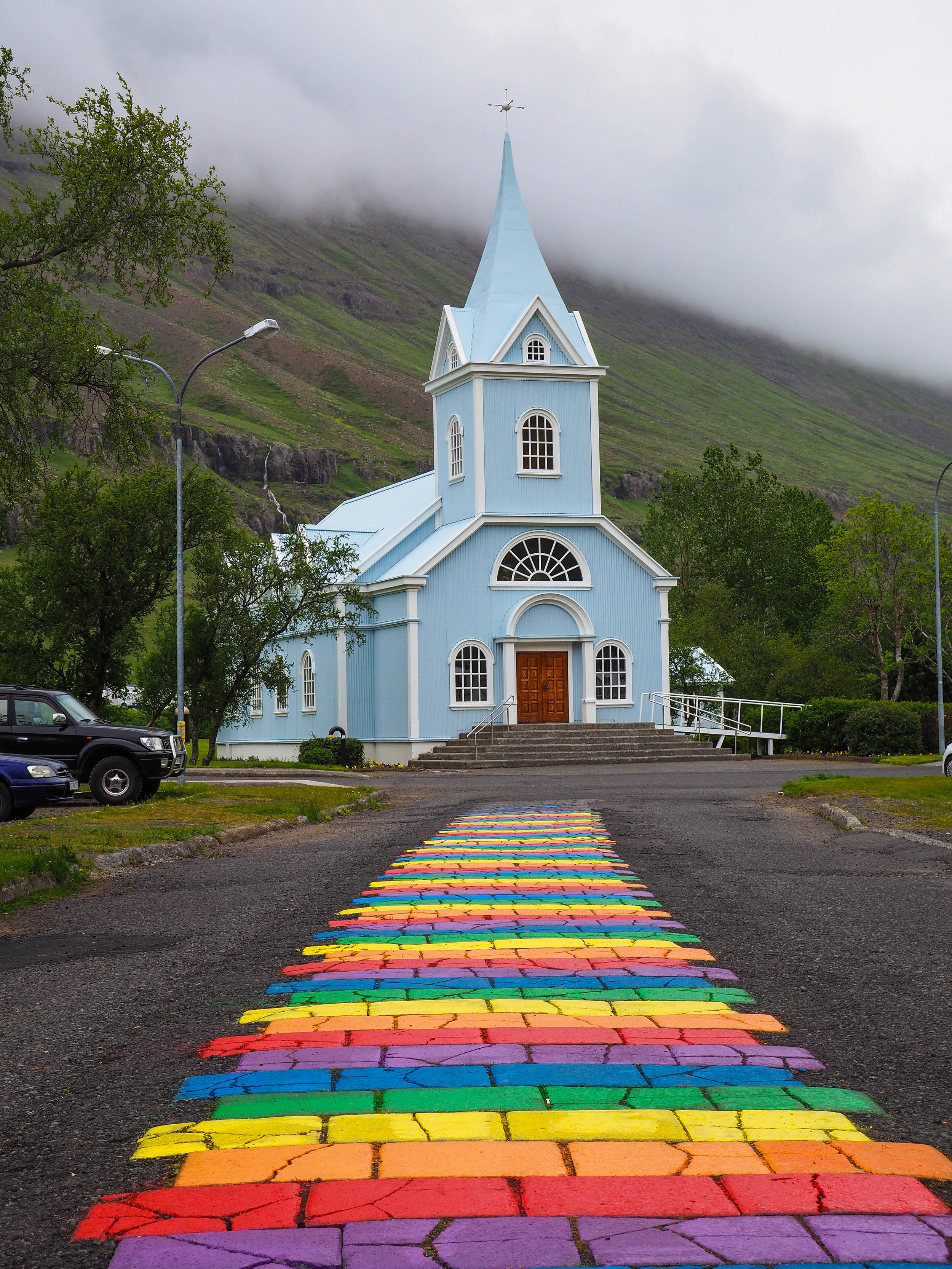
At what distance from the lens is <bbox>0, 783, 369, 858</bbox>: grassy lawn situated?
13.6 m

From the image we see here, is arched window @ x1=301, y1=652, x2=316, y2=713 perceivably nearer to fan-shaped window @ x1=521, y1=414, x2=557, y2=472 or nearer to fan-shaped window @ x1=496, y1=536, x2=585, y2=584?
fan-shaped window @ x1=496, y1=536, x2=585, y2=584

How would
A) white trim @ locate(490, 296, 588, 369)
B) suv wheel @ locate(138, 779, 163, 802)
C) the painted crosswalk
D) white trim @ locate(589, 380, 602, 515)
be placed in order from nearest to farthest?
1. the painted crosswalk
2. suv wheel @ locate(138, 779, 163, 802)
3. white trim @ locate(490, 296, 588, 369)
4. white trim @ locate(589, 380, 602, 515)

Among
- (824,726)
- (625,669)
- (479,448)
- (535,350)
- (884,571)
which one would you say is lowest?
(824,726)

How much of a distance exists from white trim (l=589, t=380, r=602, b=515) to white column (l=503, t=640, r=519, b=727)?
16.8ft

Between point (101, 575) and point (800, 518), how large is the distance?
180 feet

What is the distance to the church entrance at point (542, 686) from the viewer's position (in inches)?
1549

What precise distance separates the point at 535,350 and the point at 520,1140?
38.2 meters

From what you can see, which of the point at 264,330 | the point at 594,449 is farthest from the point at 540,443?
the point at 264,330

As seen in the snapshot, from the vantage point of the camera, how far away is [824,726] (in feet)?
127

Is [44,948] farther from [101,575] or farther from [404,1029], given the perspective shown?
[101,575]

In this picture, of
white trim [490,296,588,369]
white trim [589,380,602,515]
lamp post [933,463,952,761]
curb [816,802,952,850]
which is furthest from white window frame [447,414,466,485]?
curb [816,802,952,850]

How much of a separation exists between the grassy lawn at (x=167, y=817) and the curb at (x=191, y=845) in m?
0.13

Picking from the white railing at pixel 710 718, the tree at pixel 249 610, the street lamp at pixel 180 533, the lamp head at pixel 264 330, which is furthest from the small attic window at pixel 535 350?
the lamp head at pixel 264 330

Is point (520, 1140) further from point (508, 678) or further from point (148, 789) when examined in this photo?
point (508, 678)
